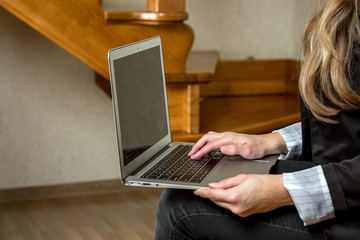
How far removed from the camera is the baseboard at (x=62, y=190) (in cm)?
251

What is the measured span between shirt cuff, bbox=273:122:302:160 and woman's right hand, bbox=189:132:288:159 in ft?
0.04

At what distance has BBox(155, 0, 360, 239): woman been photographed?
960 mm

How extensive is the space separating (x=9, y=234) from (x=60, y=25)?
0.88 meters

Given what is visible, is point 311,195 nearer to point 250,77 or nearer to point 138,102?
point 138,102

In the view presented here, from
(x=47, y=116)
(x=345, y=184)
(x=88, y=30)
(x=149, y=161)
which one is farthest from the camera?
(x=47, y=116)

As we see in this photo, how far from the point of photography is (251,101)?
8.63 ft

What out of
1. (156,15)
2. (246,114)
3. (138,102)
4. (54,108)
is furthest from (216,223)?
(54,108)

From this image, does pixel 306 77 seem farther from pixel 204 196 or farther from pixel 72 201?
pixel 72 201

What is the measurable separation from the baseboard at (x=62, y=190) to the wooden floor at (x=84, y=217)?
0.04 metres

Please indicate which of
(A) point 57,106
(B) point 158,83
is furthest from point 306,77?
(A) point 57,106

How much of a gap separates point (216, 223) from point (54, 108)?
1.63 metres

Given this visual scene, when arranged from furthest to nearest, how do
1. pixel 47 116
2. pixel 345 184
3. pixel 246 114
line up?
pixel 47 116, pixel 246 114, pixel 345 184

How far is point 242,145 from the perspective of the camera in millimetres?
1220

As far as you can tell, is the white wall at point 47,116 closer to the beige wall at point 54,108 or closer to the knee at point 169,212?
the beige wall at point 54,108
